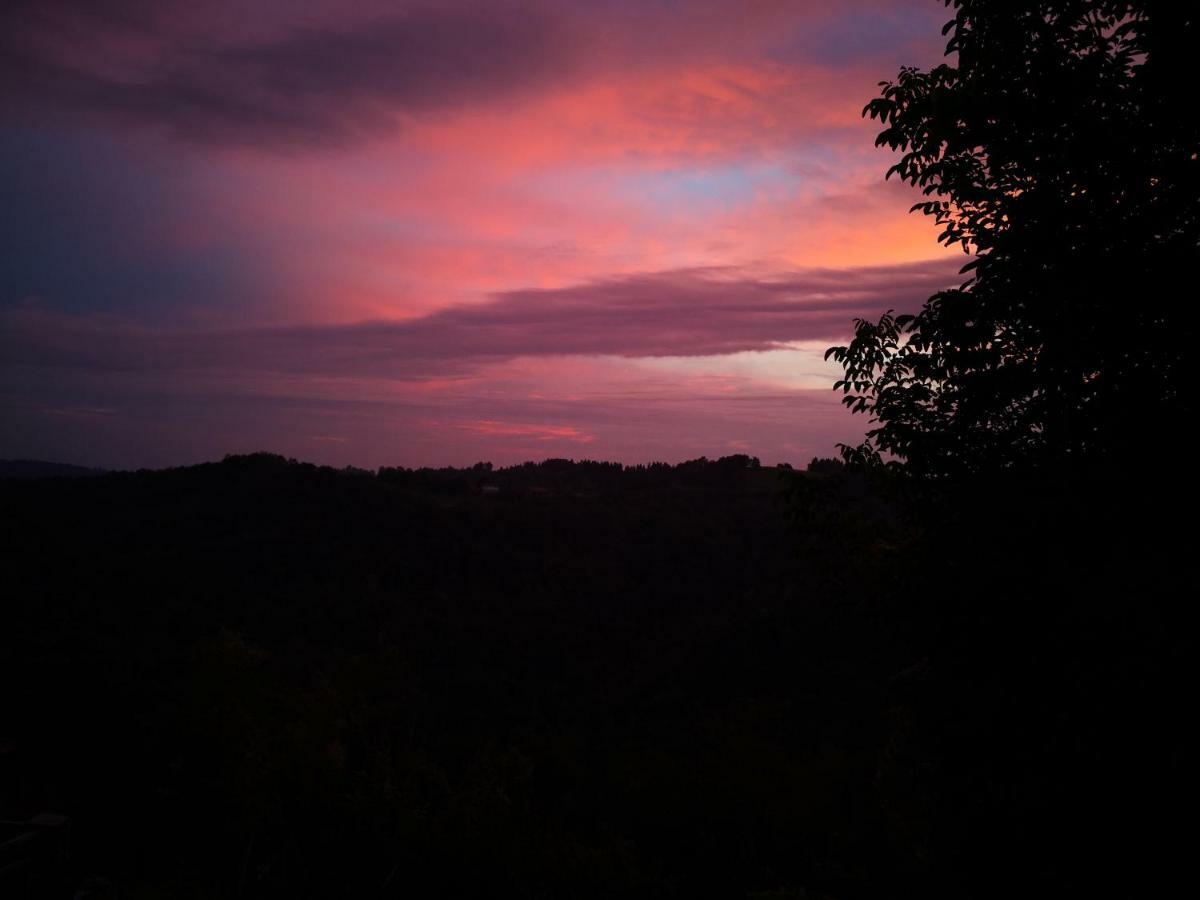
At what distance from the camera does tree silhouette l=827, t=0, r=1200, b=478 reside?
5.60 metres

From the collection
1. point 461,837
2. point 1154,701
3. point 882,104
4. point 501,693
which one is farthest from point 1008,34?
point 501,693

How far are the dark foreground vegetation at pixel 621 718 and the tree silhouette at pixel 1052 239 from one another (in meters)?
0.64

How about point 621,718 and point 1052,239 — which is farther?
point 621,718

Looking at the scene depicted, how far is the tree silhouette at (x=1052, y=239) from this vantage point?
5.60 metres

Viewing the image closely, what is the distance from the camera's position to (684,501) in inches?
4213

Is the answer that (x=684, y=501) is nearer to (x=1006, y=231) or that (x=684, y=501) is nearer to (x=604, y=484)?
(x=604, y=484)

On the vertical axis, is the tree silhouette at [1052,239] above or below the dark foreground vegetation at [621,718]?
above

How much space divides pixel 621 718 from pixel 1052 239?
52.5 m

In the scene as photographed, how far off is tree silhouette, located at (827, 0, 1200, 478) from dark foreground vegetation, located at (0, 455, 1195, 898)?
0.64 meters

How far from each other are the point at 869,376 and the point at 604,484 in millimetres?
113538

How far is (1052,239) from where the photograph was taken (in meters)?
6.03

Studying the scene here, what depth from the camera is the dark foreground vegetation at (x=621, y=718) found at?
5199 mm

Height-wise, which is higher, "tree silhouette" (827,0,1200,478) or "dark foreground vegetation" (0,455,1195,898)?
"tree silhouette" (827,0,1200,478)

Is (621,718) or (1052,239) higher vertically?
(1052,239)
